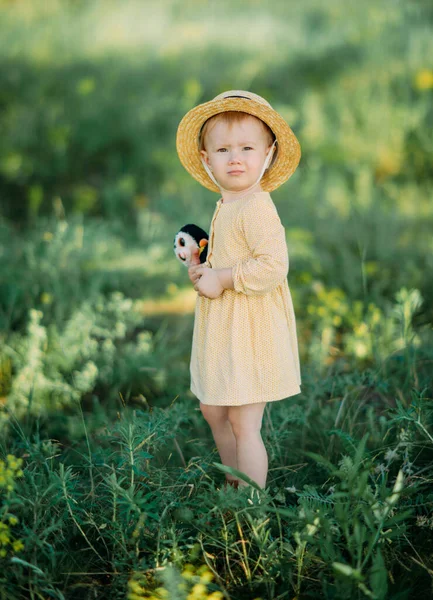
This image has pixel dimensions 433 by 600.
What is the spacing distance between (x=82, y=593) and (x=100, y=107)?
5.70 m

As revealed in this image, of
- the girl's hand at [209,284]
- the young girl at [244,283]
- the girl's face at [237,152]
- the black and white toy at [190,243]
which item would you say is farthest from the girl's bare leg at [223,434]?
the girl's face at [237,152]

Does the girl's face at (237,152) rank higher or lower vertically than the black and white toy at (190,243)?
higher

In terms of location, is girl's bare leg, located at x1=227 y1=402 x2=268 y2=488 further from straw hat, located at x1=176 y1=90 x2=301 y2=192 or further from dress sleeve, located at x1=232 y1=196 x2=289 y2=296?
straw hat, located at x1=176 y1=90 x2=301 y2=192

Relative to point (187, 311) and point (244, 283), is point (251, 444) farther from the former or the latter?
point (187, 311)

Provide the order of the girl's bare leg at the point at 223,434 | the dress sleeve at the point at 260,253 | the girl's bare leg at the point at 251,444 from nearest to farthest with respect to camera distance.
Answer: the dress sleeve at the point at 260,253 → the girl's bare leg at the point at 251,444 → the girl's bare leg at the point at 223,434

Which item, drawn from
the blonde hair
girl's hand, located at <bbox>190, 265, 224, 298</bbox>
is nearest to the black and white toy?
girl's hand, located at <bbox>190, 265, 224, 298</bbox>

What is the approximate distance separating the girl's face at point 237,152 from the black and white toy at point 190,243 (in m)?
0.23

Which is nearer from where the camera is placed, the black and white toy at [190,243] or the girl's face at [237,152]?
the girl's face at [237,152]

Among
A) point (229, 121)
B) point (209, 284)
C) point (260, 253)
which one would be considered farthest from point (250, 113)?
point (209, 284)

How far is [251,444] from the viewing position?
97.7 inches

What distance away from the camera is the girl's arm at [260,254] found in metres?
2.36

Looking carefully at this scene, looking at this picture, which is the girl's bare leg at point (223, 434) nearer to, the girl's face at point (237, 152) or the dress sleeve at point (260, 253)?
the dress sleeve at point (260, 253)

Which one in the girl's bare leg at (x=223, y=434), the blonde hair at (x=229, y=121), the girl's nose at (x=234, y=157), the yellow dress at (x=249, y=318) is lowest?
the girl's bare leg at (x=223, y=434)

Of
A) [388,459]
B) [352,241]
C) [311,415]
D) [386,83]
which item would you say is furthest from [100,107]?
[388,459]
